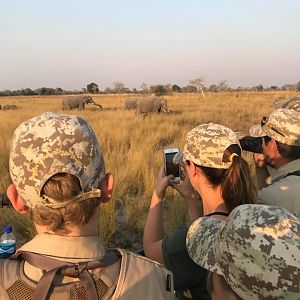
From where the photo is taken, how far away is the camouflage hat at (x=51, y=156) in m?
1.44

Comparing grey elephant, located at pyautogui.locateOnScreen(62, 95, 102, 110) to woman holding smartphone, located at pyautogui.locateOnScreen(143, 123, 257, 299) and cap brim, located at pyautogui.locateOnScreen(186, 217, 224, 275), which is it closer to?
woman holding smartphone, located at pyautogui.locateOnScreen(143, 123, 257, 299)

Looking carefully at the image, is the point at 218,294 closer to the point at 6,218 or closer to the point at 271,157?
the point at 271,157

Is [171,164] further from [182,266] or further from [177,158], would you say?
[182,266]

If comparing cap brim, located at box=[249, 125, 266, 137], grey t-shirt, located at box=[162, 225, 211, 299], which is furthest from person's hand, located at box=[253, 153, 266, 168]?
grey t-shirt, located at box=[162, 225, 211, 299]

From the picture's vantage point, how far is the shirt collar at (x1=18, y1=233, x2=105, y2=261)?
56.3 inches

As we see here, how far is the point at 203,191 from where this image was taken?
243 cm

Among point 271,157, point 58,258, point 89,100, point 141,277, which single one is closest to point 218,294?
point 141,277

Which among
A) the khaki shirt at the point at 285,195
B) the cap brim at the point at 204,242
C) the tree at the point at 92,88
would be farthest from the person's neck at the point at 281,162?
the tree at the point at 92,88

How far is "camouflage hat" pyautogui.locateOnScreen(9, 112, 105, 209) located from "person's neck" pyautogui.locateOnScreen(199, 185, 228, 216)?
3.34ft

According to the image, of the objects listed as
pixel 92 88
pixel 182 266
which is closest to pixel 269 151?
pixel 182 266

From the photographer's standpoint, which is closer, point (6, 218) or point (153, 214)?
point (153, 214)

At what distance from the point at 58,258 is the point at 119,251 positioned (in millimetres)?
206

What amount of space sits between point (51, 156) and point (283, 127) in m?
2.28

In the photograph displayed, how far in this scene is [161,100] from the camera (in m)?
27.2
